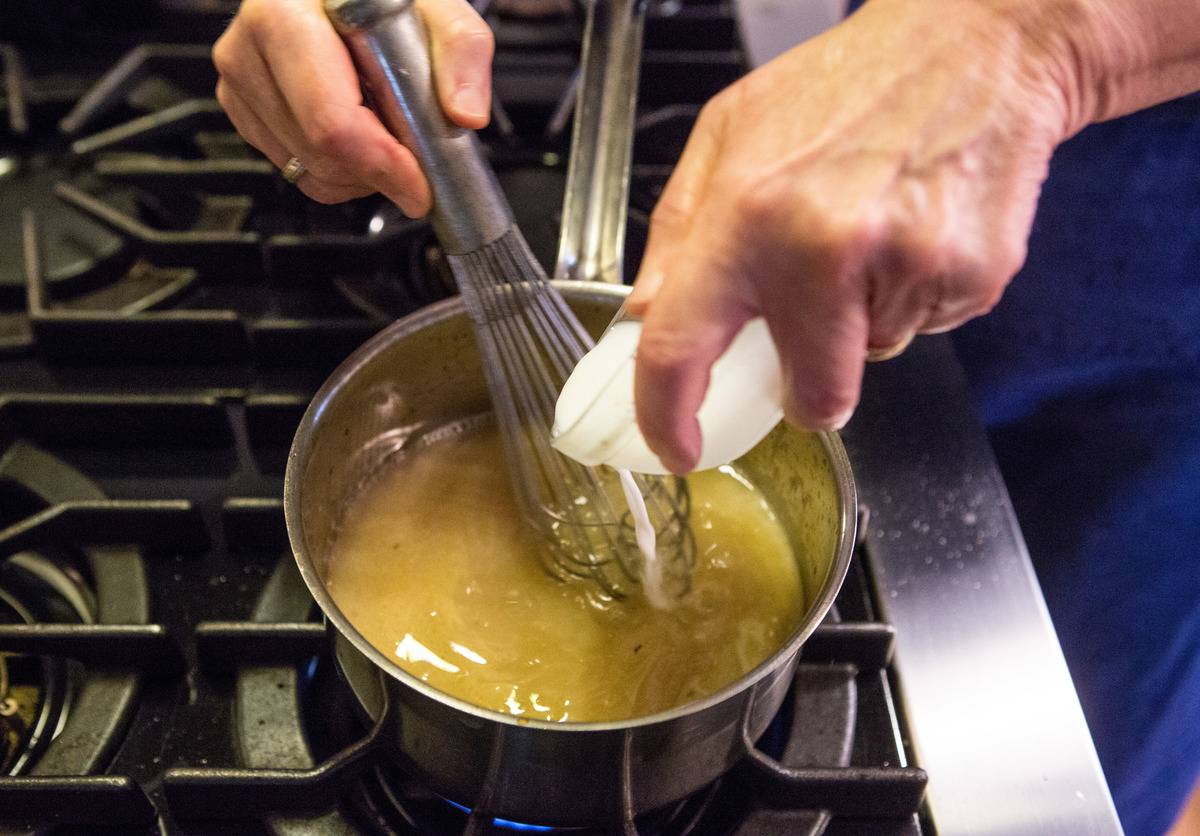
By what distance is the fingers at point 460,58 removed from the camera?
0.52 meters

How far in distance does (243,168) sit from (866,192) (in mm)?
651

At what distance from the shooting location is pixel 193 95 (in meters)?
0.98

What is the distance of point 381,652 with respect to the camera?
21.5 inches

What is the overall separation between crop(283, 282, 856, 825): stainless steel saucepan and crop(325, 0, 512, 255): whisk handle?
123 millimetres

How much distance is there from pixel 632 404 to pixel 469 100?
188 mm

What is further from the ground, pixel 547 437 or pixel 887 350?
pixel 887 350

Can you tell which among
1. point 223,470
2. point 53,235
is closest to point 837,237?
point 223,470

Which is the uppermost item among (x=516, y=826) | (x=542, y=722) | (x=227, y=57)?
(x=227, y=57)

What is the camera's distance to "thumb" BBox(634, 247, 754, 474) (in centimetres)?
39

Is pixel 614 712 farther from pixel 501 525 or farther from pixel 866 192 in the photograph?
pixel 866 192

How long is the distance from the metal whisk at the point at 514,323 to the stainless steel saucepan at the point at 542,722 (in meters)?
0.06

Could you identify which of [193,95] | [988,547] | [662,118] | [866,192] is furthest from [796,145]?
[193,95]

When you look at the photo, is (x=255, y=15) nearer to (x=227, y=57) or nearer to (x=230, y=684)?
(x=227, y=57)

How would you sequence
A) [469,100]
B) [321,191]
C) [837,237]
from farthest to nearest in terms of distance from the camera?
[321,191] → [469,100] → [837,237]
